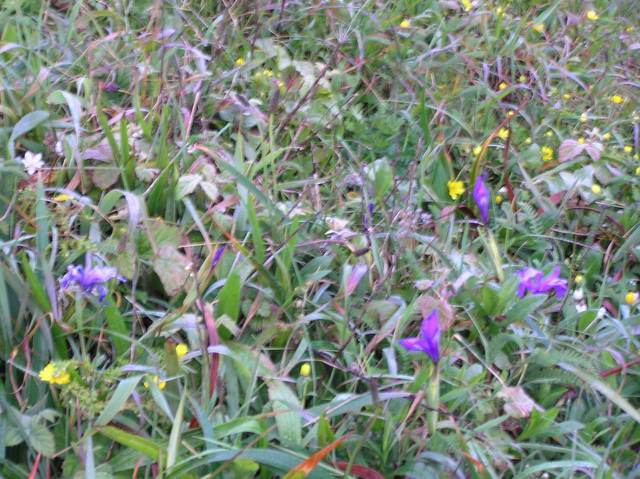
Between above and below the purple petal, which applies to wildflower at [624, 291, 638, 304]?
below

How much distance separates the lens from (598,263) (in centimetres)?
217

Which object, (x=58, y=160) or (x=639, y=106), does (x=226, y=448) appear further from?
(x=639, y=106)

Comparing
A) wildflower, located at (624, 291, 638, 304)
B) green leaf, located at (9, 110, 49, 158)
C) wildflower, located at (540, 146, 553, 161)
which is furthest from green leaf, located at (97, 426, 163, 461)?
wildflower, located at (540, 146, 553, 161)

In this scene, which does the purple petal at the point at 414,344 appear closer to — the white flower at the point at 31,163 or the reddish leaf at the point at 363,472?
the reddish leaf at the point at 363,472

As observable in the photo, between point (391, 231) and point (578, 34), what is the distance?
203cm

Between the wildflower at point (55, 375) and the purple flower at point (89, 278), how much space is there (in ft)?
0.72

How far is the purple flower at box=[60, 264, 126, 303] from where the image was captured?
1544mm

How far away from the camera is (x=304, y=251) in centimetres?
191

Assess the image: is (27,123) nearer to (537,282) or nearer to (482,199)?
(482,199)

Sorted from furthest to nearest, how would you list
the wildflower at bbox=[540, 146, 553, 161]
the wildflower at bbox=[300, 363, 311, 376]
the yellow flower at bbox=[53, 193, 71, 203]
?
the wildflower at bbox=[540, 146, 553, 161], the yellow flower at bbox=[53, 193, 71, 203], the wildflower at bbox=[300, 363, 311, 376]

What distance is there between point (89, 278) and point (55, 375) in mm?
251

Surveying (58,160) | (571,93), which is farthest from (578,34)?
(58,160)

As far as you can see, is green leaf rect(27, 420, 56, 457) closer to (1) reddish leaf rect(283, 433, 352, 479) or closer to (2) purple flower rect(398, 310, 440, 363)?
(1) reddish leaf rect(283, 433, 352, 479)

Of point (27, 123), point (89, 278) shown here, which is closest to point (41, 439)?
point (89, 278)
